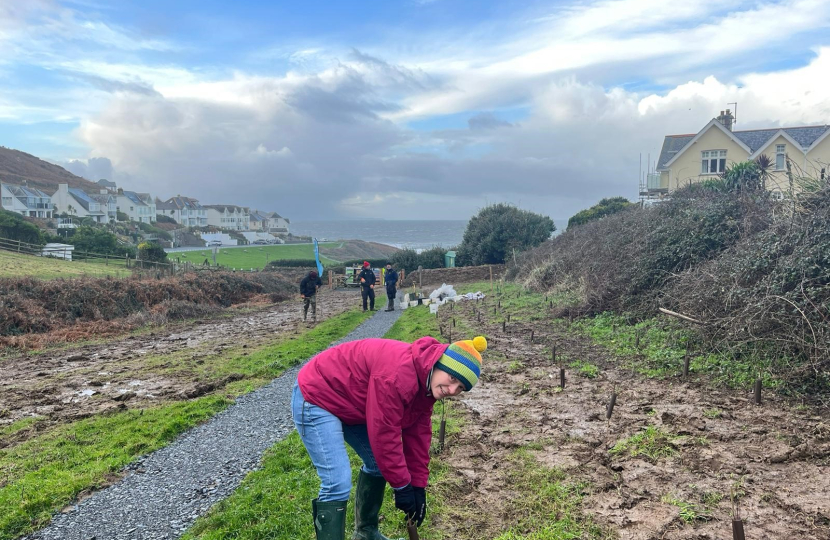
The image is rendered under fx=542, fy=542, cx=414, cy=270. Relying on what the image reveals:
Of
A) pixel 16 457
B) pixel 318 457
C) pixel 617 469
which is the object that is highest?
pixel 318 457

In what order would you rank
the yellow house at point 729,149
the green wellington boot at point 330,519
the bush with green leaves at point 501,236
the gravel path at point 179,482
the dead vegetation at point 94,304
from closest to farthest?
the green wellington boot at point 330,519 → the gravel path at point 179,482 → the dead vegetation at point 94,304 → the yellow house at point 729,149 → the bush with green leaves at point 501,236

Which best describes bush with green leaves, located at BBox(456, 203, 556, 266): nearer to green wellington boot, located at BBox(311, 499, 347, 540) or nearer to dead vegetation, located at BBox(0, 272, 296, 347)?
dead vegetation, located at BBox(0, 272, 296, 347)

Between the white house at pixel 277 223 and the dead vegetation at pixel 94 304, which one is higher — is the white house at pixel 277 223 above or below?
above

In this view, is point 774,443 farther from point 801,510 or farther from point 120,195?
point 120,195

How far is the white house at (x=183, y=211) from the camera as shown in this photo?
11488cm

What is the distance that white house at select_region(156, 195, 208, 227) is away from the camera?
377 feet

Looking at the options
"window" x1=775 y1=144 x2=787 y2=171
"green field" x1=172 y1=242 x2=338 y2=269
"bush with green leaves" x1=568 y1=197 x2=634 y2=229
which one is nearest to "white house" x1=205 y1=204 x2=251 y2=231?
"green field" x1=172 y1=242 x2=338 y2=269

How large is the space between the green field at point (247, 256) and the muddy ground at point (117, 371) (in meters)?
33.1

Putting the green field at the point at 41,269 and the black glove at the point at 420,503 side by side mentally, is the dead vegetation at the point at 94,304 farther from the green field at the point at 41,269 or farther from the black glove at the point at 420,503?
the black glove at the point at 420,503

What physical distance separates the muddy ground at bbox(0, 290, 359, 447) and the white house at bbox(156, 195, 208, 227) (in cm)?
10423

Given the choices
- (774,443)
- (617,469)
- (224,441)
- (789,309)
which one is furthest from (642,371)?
(224,441)

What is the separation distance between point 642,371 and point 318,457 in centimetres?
675

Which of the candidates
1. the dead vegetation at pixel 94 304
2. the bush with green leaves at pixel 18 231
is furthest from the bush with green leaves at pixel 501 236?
the bush with green leaves at pixel 18 231

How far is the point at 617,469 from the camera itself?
5090 millimetres
